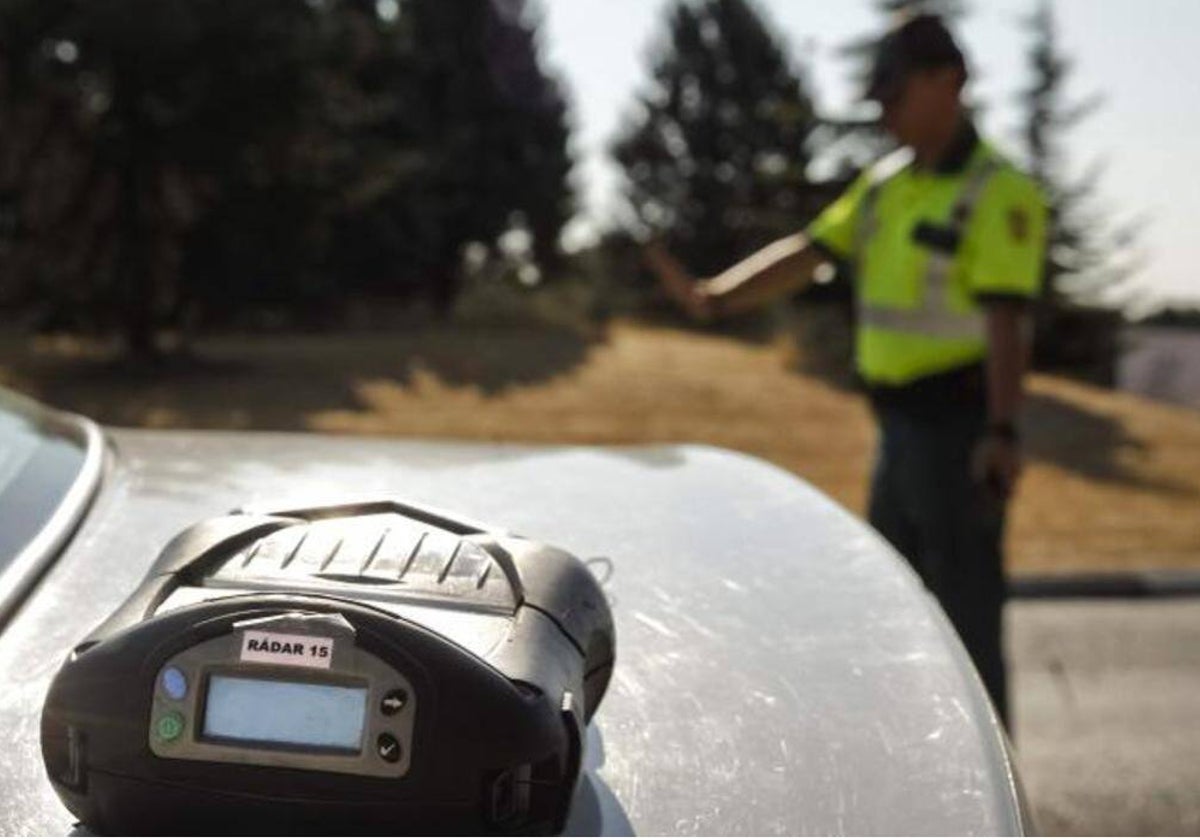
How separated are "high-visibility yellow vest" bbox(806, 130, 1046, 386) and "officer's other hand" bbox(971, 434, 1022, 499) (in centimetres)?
24

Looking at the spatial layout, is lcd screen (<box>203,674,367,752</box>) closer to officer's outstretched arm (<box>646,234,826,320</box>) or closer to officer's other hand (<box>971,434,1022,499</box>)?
officer's other hand (<box>971,434,1022,499</box>)

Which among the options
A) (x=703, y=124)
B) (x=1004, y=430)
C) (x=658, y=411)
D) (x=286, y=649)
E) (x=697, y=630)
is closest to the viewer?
(x=286, y=649)

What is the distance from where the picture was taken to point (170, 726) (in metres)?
1.20

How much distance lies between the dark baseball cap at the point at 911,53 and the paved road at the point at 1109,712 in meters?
1.84

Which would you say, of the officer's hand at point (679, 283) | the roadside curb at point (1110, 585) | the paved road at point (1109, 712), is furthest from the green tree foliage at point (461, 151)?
the officer's hand at point (679, 283)

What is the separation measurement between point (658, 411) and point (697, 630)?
14.0m

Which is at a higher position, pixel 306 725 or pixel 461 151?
pixel 306 725

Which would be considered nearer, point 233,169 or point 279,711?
point 279,711

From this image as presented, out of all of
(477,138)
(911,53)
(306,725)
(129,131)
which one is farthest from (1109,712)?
(477,138)

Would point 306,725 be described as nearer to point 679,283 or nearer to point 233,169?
point 679,283

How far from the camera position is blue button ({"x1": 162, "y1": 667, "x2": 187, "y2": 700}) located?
120 cm

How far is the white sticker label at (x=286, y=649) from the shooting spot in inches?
46.6

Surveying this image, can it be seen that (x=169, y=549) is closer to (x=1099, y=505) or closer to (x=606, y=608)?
(x=606, y=608)

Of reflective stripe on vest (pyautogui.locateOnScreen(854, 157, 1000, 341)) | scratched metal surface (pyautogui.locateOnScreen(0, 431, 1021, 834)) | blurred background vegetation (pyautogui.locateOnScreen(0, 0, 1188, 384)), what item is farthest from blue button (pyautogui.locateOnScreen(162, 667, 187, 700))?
blurred background vegetation (pyautogui.locateOnScreen(0, 0, 1188, 384))
